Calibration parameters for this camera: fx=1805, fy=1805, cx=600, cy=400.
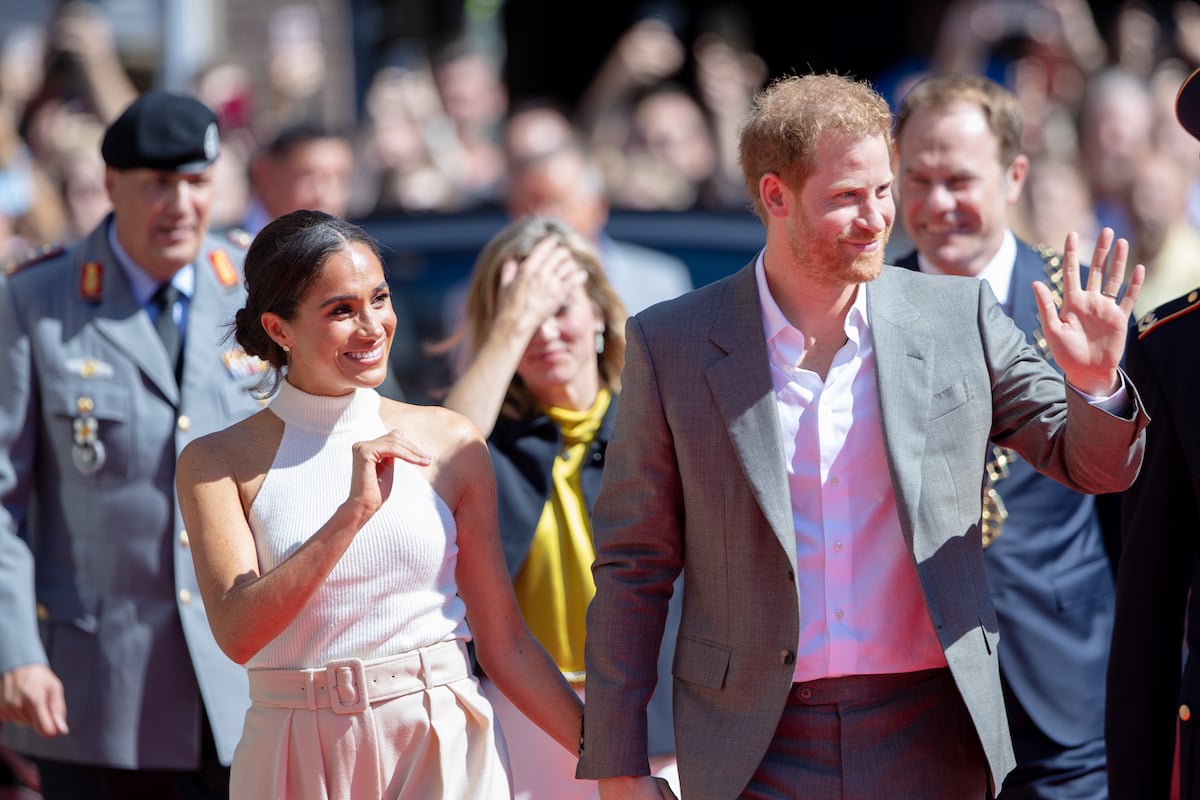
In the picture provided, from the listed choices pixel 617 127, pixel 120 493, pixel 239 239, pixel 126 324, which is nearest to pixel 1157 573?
pixel 120 493

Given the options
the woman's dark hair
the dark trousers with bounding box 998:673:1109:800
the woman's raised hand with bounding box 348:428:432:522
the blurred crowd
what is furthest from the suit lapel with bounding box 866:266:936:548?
the blurred crowd

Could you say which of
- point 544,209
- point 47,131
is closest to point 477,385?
point 544,209

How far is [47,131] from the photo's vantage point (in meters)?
10.9

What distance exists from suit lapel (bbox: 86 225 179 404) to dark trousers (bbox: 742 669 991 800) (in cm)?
190

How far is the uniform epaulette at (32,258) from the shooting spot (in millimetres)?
4516

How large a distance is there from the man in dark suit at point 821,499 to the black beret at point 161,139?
1625mm

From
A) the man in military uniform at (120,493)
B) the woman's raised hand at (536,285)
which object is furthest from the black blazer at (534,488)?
the man in military uniform at (120,493)

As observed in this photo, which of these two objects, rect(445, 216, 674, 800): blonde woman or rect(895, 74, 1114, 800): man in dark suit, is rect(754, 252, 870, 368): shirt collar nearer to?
rect(895, 74, 1114, 800): man in dark suit

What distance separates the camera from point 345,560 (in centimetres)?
324

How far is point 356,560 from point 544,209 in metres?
3.57

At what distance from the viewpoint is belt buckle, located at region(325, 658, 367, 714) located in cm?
322

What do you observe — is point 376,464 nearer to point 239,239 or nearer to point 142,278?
point 142,278

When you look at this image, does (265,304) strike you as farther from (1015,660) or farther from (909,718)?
(1015,660)

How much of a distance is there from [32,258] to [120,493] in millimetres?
699
